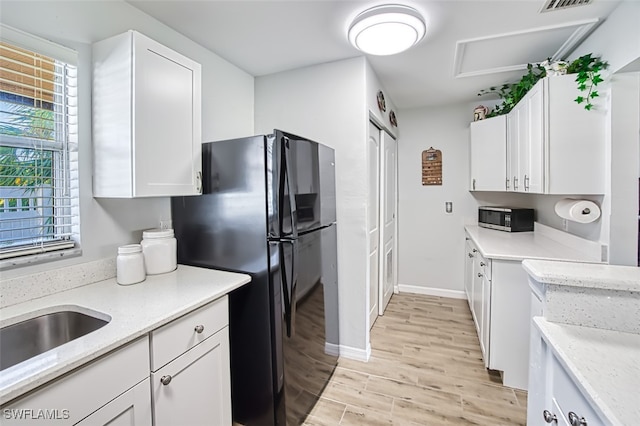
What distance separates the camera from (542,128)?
2.05 meters

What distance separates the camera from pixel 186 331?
126 cm

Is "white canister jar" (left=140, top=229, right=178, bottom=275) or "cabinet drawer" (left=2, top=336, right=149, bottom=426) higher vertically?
"white canister jar" (left=140, top=229, right=178, bottom=275)

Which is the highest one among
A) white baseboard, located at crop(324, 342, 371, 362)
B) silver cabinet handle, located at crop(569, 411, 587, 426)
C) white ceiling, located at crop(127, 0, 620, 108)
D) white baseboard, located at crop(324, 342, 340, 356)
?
white ceiling, located at crop(127, 0, 620, 108)

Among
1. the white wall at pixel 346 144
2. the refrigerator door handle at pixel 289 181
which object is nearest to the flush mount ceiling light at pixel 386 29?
the white wall at pixel 346 144

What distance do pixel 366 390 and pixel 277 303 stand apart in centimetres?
102

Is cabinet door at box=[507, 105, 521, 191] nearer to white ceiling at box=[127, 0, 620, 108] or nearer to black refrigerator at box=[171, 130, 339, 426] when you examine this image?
white ceiling at box=[127, 0, 620, 108]

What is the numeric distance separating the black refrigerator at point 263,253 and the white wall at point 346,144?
0.52m

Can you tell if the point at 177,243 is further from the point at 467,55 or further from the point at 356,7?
the point at 467,55

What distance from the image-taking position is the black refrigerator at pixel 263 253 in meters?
1.60

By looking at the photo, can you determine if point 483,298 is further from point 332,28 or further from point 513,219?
point 332,28

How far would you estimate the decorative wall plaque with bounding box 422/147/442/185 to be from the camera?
378 centimetres

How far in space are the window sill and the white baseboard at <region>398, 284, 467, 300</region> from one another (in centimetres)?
352

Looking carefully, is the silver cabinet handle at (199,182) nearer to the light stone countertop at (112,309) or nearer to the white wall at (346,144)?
the light stone countertop at (112,309)

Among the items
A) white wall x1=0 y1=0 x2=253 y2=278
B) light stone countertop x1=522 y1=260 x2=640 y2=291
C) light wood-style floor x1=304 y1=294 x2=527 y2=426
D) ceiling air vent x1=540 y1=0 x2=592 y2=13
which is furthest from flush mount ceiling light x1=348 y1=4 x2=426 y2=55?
light wood-style floor x1=304 y1=294 x2=527 y2=426
